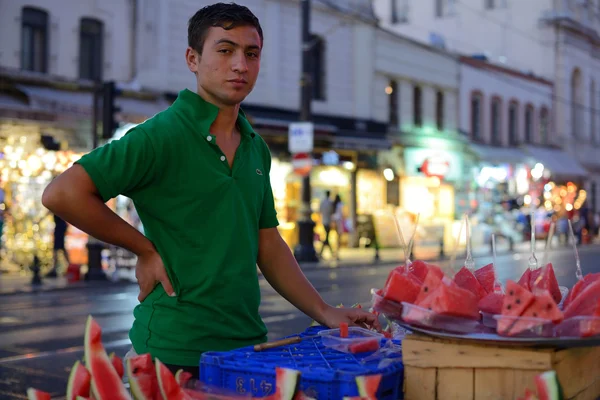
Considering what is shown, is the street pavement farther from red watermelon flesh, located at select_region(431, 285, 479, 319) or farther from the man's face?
red watermelon flesh, located at select_region(431, 285, 479, 319)

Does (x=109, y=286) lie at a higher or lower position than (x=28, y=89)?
lower

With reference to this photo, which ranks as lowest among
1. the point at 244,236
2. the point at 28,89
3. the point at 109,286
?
the point at 109,286

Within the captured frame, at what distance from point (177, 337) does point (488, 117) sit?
4324cm

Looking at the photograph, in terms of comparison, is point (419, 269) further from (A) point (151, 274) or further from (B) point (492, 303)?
(A) point (151, 274)

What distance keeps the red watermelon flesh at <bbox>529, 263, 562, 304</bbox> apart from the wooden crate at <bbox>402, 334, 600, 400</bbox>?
0.24 meters

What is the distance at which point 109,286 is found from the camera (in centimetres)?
1894

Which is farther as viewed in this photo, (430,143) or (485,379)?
(430,143)

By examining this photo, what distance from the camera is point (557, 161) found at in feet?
167

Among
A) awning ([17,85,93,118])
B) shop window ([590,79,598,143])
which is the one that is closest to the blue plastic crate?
awning ([17,85,93,118])

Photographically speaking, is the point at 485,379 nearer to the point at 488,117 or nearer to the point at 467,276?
the point at 467,276

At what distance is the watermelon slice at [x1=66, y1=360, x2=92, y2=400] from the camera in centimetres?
281

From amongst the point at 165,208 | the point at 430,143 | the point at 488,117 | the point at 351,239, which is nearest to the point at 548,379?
the point at 165,208

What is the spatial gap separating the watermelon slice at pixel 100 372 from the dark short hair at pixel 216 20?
1.07m

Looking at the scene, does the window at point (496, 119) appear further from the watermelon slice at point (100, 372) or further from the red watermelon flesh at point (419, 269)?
the watermelon slice at point (100, 372)
